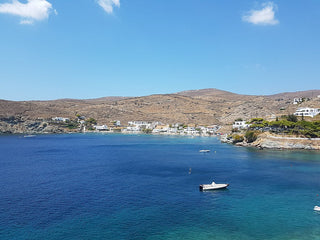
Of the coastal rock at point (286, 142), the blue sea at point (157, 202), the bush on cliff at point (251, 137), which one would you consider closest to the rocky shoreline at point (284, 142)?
the coastal rock at point (286, 142)

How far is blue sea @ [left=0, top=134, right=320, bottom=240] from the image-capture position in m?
29.7

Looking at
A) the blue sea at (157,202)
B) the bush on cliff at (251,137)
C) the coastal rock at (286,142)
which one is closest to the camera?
the blue sea at (157,202)

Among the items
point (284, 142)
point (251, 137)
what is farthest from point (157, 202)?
point (251, 137)

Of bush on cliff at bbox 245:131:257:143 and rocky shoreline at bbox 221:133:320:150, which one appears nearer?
rocky shoreline at bbox 221:133:320:150

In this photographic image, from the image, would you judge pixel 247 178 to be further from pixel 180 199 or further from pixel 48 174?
pixel 48 174

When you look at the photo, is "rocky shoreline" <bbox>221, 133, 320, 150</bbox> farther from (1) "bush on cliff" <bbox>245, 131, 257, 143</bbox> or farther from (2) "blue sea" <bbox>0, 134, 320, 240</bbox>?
(2) "blue sea" <bbox>0, 134, 320, 240</bbox>

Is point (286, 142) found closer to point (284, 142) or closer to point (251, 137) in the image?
point (284, 142)

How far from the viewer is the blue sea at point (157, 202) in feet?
97.5

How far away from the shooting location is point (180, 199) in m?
40.8

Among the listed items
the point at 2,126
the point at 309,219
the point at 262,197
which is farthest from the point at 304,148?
the point at 2,126

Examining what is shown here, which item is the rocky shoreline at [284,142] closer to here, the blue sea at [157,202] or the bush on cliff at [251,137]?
the bush on cliff at [251,137]

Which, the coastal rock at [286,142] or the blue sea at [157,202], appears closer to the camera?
the blue sea at [157,202]

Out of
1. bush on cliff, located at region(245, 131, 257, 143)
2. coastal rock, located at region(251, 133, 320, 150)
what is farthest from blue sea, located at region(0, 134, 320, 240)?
bush on cliff, located at region(245, 131, 257, 143)

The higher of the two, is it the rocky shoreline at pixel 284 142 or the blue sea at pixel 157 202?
the rocky shoreline at pixel 284 142
